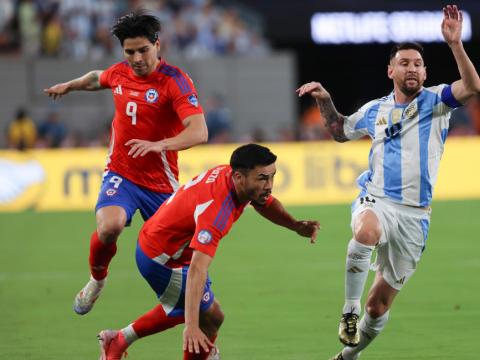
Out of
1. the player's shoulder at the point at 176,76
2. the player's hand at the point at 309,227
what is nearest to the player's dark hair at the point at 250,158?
the player's hand at the point at 309,227

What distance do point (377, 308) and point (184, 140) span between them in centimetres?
182

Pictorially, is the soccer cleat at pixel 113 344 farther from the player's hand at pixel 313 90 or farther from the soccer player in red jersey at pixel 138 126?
the player's hand at pixel 313 90

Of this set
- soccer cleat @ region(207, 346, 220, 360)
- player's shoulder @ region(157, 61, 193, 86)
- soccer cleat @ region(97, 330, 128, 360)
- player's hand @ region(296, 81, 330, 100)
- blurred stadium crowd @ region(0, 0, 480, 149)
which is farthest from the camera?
blurred stadium crowd @ region(0, 0, 480, 149)

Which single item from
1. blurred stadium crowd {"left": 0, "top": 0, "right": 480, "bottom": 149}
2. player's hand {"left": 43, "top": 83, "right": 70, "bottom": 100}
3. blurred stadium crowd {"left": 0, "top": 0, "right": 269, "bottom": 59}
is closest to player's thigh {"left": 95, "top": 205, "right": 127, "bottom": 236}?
player's hand {"left": 43, "top": 83, "right": 70, "bottom": 100}

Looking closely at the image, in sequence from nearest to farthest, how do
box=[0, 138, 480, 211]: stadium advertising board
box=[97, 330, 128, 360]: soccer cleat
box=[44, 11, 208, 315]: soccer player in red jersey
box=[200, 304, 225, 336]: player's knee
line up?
box=[200, 304, 225, 336]: player's knee → box=[97, 330, 128, 360]: soccer cleat → box=[44, 11, 208, 315]: soccer player in red jersey → box=[0, 138, 480, 211]: stadium advertising board

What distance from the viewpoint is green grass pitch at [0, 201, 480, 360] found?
807cm

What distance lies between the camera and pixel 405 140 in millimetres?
7234

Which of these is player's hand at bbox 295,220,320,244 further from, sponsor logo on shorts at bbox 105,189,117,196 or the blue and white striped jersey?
sponsor logo on shorts at bbox 105,189,117,196

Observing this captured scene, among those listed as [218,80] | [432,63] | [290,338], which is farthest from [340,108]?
[290,338]

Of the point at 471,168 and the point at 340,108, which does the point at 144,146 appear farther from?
the point at 340,108

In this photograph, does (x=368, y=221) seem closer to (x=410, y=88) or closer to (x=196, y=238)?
(x=410, y=88)

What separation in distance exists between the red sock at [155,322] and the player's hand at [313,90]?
5.88 feet

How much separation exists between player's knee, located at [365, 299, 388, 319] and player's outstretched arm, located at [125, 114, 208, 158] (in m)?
1.71

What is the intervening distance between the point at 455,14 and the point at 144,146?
2.25 m
